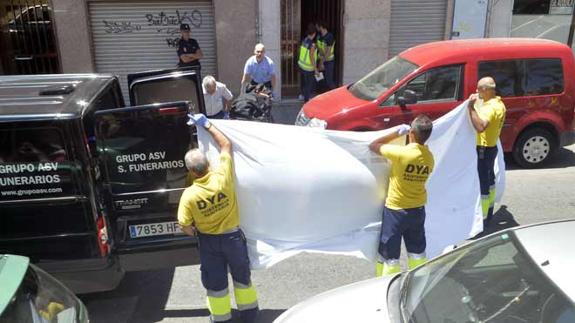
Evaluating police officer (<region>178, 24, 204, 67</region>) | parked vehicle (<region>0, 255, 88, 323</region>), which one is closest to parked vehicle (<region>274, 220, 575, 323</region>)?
parked vehicle (<region>0, 255, 88, 323</region>)

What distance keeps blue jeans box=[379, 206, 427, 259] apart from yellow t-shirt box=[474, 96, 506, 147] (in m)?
1.93

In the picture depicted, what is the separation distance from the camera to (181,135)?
4.26m

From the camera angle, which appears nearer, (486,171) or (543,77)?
(486,171)

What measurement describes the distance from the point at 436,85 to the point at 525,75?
4.60 feet

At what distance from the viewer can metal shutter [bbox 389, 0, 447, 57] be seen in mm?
12516

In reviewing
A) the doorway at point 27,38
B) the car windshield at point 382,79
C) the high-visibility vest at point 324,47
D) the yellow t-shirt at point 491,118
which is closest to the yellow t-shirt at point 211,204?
the yellow t-shirt at point 491,118

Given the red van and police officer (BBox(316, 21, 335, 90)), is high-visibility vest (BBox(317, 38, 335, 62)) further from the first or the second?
the red van

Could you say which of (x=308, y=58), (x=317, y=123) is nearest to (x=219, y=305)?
(x=317, y=123)

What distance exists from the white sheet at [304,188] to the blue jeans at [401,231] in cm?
13

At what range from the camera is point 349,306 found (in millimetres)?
2953

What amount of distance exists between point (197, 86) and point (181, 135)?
148 centimetres

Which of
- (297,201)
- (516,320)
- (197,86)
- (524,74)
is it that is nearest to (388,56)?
(524,74)

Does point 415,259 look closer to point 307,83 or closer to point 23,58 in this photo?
point 307,83

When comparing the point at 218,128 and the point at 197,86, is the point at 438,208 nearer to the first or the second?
the point at 218,128
